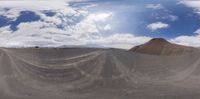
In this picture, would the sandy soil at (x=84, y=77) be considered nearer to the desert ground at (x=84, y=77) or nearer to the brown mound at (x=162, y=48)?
the desert ground at (x=84, y=77)

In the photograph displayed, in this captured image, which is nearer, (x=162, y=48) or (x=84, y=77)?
(x=84, y=77)

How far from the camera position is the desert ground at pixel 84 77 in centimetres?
1501

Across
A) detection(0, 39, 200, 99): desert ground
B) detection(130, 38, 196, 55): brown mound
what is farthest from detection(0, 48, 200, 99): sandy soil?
detection(130, 38, 196, 55): brown mound

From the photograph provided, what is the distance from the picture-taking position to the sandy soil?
15008 mm

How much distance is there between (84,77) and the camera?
15.9 metres

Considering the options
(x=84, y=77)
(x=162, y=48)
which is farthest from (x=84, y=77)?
(x=162, y=48)

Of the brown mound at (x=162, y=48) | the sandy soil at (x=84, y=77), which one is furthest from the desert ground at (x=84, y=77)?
the brown mound at (x=162, y=48)

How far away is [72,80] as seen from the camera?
1579 cm

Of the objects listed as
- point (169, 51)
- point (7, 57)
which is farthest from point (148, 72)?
point (169, 51)

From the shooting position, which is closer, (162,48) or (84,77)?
(84,77)

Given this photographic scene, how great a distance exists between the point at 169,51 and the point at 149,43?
2696 mm

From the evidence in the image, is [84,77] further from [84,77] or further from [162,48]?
[162,48]

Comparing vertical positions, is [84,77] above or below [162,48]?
above

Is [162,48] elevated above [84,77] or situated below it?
below
